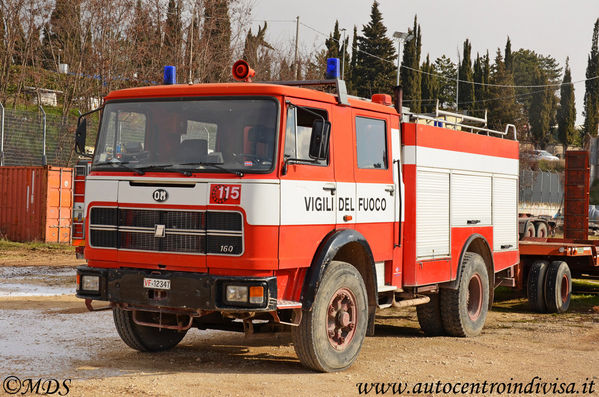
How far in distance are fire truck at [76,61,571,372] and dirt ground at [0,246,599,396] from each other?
421mm

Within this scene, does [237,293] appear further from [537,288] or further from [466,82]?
[466,82]

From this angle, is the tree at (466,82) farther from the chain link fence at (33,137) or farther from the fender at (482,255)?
the fender at (482,255)

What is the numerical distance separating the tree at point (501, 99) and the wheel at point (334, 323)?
7131 cm

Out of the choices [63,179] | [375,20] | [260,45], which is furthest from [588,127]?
[63,179]

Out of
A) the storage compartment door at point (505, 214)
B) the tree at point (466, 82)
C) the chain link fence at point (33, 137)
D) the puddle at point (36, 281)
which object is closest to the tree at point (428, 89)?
the tree at point (466, 82)

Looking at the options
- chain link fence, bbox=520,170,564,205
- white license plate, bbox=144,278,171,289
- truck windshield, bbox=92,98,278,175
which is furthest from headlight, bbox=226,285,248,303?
chain link fence, bbox=520,170,564,205

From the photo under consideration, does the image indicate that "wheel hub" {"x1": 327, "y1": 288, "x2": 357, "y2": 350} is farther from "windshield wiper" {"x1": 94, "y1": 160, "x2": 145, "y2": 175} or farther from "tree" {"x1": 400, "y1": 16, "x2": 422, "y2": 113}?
"tree" {"x1": 400, "y1": 16, "x2": 422, "y2": 113}

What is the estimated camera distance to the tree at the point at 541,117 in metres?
93.0

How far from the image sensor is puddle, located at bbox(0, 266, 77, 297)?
1507 centimetres

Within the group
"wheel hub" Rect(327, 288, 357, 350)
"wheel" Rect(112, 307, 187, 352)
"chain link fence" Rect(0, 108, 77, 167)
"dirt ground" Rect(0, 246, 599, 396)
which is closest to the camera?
"dirt ground" Rect(0, 246, 599, 396)

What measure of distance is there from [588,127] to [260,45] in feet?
190

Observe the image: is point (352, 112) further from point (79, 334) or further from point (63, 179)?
point (63, 179)

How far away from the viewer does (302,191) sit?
785 centimetres

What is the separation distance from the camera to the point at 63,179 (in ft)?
83.0
